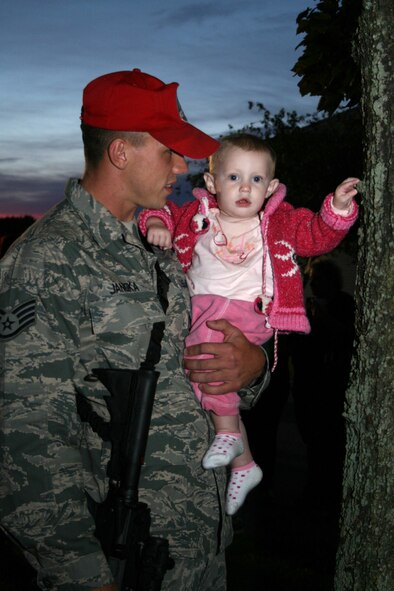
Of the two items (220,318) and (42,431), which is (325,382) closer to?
(220,318)

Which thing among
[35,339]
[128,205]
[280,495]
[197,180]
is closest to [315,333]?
[280,495]

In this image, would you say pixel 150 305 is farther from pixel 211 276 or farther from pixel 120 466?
pixel 211 276

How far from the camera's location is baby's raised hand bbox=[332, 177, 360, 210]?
2836mm

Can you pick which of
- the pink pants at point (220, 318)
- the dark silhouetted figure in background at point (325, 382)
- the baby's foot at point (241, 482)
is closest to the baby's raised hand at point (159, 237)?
the pink pants at point (220, 318)

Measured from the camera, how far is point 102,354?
2451 mm

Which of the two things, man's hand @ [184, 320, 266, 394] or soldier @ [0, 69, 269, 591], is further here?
man's hand @ [184, 320, 266, 394]

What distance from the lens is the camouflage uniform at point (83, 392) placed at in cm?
222

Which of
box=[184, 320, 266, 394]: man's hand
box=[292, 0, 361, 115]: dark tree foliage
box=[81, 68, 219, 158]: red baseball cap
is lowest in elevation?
box=[184, 320, 266, 394]: man's hand

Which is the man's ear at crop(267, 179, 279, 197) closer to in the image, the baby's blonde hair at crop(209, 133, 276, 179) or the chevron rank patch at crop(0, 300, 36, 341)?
the baby's blonde hair at crop(209, 133, 276, 179)

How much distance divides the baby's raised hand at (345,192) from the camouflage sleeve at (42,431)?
1247 mm

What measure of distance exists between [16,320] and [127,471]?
66 cm

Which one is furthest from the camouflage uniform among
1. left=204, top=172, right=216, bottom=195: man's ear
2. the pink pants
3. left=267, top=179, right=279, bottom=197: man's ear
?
left=267, top=179, right=279, bottom=197: man's ear

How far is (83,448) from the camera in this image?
2.53m

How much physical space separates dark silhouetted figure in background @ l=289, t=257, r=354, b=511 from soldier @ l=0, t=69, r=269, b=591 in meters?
3.36
